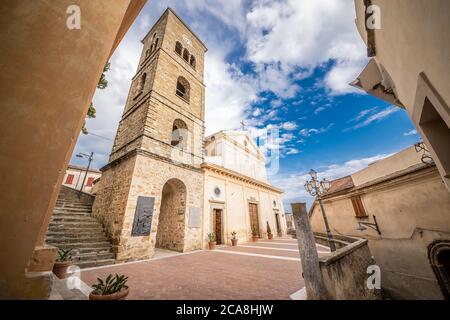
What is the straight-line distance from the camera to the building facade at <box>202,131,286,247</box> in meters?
11.4

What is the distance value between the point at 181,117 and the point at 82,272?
8638mm

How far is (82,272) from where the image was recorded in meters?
4.88

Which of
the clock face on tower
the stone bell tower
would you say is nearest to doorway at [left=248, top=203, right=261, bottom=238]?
the stone bell tower

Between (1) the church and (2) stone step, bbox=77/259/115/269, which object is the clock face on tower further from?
(2) stone step, bbox=77/259/115/269

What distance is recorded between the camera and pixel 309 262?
3.09 metres

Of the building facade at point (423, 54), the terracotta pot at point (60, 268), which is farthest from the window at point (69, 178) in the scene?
the building facade at point (423, 54)

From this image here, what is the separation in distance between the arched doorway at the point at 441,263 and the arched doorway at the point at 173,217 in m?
9.51

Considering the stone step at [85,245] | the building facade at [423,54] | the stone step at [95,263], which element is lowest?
the stone step at [95,263]

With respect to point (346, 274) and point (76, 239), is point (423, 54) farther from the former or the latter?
point (76, 239)

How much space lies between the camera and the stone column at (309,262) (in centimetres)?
293

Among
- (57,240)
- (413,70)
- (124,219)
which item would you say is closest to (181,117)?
(124,219)

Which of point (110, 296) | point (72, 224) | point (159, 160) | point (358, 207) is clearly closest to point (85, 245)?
point (72, 224)

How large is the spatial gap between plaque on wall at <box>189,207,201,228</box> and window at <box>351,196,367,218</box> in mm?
8320

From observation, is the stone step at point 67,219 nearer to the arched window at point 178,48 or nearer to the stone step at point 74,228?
the stone step at point 74,228
